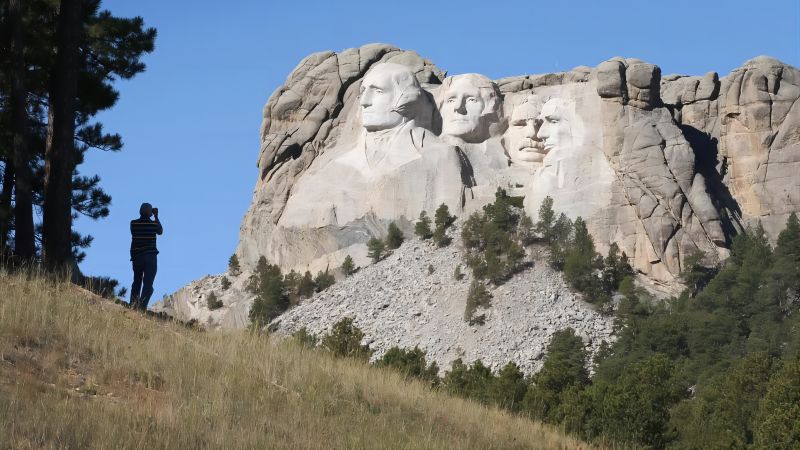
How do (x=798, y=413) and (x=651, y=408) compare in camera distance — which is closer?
(x=798, y=413)

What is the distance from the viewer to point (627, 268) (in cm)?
5281

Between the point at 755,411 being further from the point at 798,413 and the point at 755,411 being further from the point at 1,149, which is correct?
the point at 1,149

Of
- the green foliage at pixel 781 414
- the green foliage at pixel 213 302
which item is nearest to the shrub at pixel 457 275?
the green foliage at pixel 213 302

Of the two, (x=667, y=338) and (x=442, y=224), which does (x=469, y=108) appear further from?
(x=667, y=338)

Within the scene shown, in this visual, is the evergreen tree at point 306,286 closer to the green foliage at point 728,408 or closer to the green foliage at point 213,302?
the green foliage at point 213,302

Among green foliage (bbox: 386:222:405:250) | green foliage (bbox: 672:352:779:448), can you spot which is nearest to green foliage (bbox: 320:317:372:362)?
green foliage (bbox: 672:352:779:448)

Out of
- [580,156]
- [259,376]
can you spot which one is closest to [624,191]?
[580,156]

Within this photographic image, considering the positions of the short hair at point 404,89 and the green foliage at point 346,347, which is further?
the short hair at point 404,89

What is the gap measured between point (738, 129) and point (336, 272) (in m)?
15.0

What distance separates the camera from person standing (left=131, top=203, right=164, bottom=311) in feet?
66.0

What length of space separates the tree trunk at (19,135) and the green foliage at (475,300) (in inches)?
1257

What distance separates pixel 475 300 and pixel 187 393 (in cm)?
3763

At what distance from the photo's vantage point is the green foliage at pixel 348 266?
55.5 m

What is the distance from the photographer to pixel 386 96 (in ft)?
190
